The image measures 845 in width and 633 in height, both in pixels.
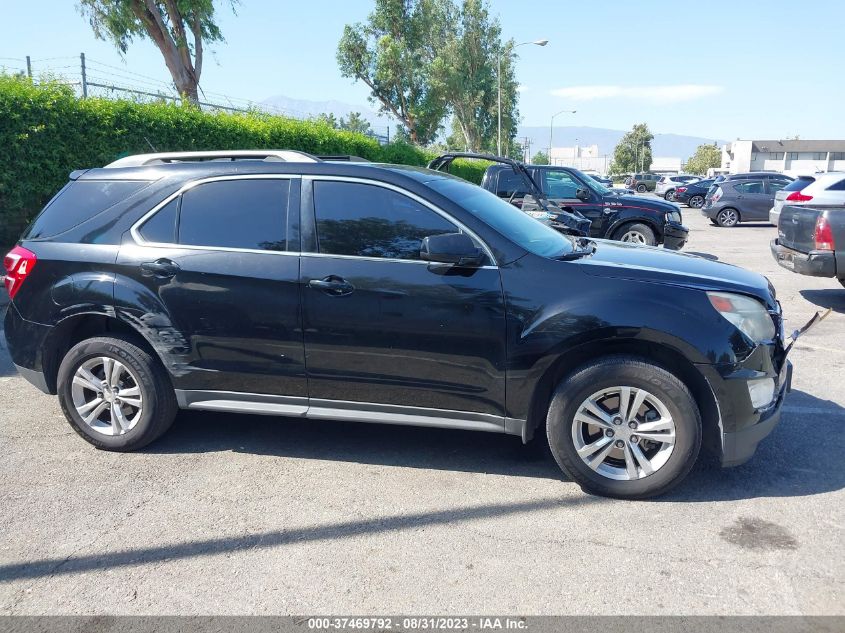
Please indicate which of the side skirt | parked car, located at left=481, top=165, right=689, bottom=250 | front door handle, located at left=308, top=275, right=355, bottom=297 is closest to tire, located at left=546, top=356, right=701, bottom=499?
the side skirt

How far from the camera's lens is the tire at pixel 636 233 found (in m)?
12.1

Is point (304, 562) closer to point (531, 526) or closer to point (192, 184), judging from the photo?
point (531, 526)

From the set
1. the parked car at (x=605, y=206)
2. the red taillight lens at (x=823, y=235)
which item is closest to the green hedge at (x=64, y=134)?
the parked car at (x=605, y=206)

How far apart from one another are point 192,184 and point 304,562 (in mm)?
2441

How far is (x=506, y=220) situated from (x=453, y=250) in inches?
27.1

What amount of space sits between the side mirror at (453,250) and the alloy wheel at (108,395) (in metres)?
2.08

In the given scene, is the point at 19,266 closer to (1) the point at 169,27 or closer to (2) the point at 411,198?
(2) the point at 411,198

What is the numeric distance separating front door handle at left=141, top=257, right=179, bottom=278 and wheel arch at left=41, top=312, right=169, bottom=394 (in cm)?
38

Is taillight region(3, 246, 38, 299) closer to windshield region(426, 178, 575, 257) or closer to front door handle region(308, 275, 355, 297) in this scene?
front door handle region(308, 275, 355, 297)

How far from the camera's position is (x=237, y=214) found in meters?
4.13

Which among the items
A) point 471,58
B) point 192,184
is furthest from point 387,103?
point 192,184

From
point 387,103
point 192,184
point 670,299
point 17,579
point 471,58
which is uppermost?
point 471,58

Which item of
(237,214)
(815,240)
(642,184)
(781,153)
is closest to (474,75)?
(642,184)

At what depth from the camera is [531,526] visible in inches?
133
